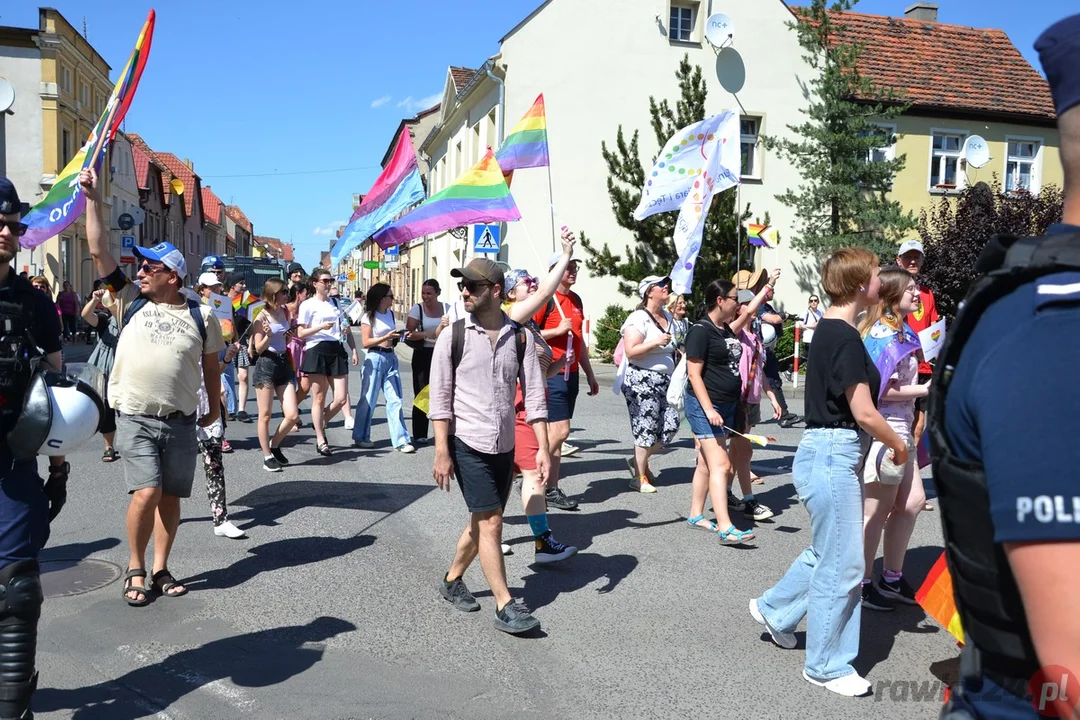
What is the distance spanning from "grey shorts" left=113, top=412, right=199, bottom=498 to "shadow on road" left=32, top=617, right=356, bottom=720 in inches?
39.4

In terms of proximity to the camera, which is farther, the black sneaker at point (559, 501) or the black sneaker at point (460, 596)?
the black sneaker at point (559, 501)

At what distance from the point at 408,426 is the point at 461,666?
7973mm

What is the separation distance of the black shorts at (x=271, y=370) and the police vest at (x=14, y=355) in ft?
20.3

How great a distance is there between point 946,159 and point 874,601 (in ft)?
75.8

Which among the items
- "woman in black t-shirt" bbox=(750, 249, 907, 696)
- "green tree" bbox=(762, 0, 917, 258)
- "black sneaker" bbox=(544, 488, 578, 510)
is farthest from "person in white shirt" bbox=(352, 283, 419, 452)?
"green tree" bbox=(762, 0, 917, 258)

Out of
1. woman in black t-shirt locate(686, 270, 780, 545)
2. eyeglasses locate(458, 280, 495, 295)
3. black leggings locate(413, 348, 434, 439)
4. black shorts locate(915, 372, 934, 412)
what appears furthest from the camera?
black leggings locate(413, 348, 434, 439)

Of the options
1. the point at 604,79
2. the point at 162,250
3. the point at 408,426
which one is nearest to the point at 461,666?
the point at 162,250

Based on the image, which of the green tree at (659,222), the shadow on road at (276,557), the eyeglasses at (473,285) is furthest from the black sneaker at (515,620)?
the green tree at (659,222)

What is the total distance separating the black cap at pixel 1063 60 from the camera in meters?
1.32

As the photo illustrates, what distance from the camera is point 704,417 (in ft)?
21.6

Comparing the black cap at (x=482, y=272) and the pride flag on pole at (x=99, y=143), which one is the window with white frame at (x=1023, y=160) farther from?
the pride flag on pole at (x=99, y=143)

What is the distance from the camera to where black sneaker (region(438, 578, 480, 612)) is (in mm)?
5104

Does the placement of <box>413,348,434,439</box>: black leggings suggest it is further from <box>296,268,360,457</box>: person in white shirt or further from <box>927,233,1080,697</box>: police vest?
<box>927,233,1080,697</box>: police vest

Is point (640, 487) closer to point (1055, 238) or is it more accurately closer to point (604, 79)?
point (1055, 238)
